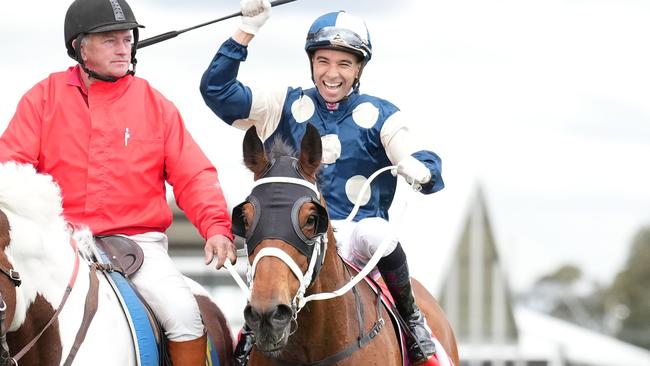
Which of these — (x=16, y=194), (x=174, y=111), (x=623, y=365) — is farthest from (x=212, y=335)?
(x=623, y=365)

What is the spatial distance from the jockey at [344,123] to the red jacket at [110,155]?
0.49 m

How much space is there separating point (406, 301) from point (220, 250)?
132 centimetres

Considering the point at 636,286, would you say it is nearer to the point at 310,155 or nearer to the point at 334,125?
the point at 334,125

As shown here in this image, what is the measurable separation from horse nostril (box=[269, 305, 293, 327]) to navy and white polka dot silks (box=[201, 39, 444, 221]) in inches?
65.0

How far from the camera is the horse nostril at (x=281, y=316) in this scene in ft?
17.8

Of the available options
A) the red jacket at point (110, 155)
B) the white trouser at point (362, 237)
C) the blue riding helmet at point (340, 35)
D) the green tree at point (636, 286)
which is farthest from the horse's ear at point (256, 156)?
the green tree at point (636, 286)

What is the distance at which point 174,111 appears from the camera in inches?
274

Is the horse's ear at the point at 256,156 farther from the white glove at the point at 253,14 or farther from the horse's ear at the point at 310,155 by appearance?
the white glove at the point at 253,14

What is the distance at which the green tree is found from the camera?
83.1 m

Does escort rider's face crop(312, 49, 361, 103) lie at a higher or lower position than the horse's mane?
higher

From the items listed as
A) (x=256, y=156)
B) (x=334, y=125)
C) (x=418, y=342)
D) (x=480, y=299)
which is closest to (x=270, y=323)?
(x=256, y=156)

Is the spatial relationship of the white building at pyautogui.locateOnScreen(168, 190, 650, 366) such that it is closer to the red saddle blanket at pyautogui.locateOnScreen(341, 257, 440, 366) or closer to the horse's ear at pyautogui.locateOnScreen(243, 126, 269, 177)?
the red saddle blanket at pyautogui.locateOnScreen(341, 257, 440, 366)

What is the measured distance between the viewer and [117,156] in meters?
6.63

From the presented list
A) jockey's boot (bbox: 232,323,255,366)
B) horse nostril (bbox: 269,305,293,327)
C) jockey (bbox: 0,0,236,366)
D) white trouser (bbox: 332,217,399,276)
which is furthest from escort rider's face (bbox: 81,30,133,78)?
horse nostril (bbox: 269,305,293,327)
